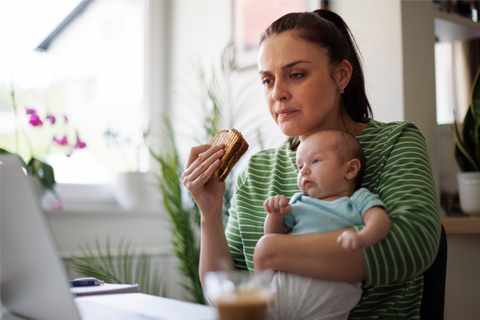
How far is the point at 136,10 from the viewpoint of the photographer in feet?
11.2

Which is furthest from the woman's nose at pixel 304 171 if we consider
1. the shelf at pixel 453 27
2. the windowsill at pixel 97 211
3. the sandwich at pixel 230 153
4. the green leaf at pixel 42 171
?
the windowsill at pixel 97 211

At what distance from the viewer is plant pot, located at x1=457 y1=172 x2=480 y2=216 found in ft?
6.32

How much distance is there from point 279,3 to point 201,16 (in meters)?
0.81

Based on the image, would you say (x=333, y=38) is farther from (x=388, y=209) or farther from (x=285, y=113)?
(x=388, y=209)

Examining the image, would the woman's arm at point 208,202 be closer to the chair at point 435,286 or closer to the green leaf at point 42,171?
the chair at point 435,286

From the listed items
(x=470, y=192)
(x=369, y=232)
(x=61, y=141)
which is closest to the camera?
(x=369, y=232)

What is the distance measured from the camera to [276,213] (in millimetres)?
1104

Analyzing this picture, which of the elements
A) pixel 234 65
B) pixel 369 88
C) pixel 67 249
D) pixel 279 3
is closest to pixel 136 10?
pixel 234 65

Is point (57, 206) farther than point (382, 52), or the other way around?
point (57, 206)

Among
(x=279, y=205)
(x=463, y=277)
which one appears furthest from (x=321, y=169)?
(x=463, y=277)

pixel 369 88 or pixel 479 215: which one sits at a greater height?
pixel 369 88

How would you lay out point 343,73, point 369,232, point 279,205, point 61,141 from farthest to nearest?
point 61,141 < point 343,73 < point 279,205 < point 369,232

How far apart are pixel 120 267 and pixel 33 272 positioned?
6.11 ft

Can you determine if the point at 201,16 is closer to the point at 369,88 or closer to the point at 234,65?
the point at 234,65
